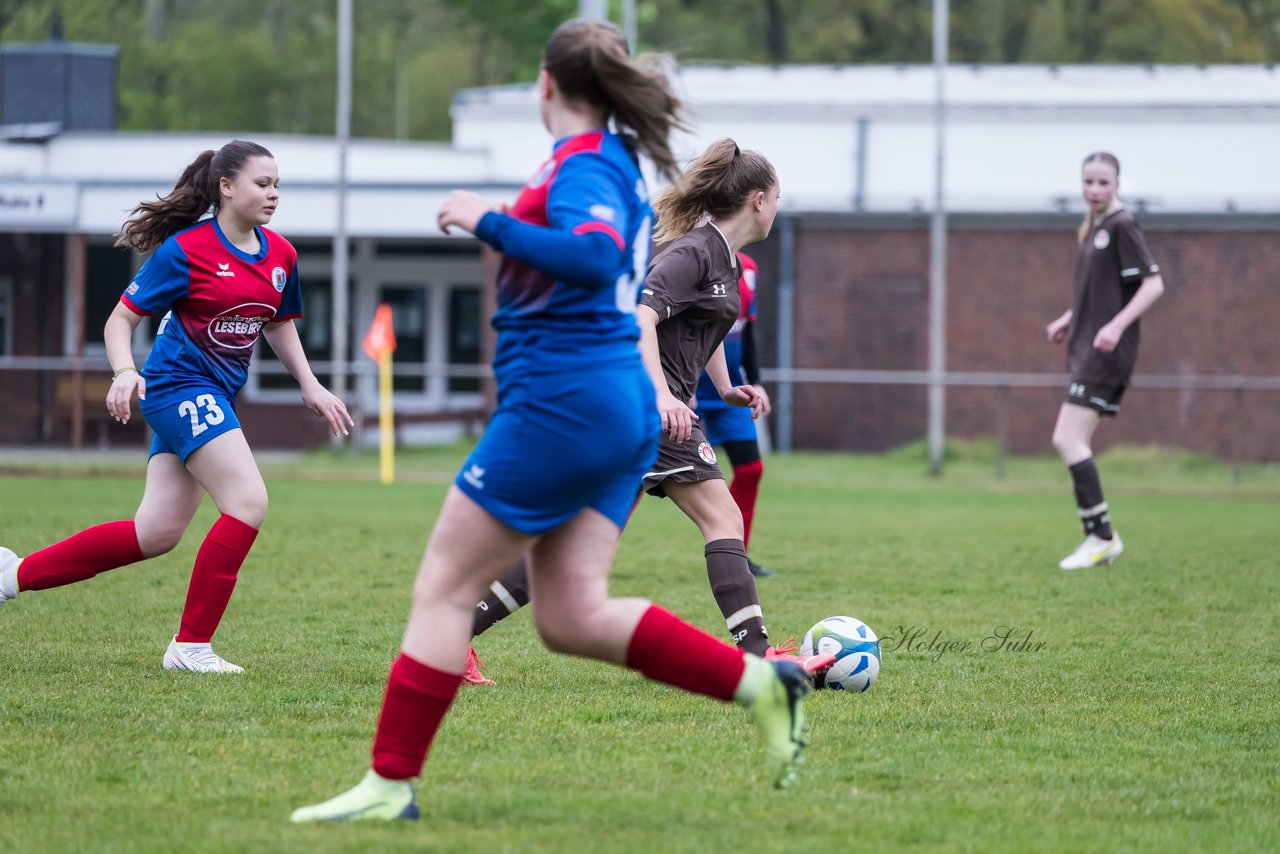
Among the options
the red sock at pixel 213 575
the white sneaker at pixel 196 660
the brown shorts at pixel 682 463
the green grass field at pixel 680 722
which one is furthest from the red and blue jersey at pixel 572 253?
the white sneaker at pixel 196 660

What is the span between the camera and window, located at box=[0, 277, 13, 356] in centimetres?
2686

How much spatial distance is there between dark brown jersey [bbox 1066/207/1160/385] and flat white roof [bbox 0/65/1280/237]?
44.8 feet

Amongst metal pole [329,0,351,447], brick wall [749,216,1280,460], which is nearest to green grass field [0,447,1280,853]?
metal pole [329,0,351,447]

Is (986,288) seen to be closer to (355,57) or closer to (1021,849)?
(1021,849)

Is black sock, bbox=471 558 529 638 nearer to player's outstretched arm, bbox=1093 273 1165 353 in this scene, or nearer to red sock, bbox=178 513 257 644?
red sock, bbox=178 513 257 644

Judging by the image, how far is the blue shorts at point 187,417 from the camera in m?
5.83

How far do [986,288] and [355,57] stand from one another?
27465 millimetres

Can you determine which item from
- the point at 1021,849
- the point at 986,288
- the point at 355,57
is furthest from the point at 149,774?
the point at 355,57

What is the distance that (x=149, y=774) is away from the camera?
437cm

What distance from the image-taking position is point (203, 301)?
19.4 feet

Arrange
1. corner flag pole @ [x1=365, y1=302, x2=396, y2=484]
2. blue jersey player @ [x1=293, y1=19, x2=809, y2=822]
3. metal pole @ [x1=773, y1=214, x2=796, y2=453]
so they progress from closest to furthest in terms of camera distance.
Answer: blue jersey player @ [x1=293, y1=19, x2=809, y2=822] → corner flag pole @ [x1=365, y1=302, x2=396, y2=484] → metal pole @ [x1=773, y1=214, x2=796, y2=453]

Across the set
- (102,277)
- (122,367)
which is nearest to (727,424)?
(122,367)

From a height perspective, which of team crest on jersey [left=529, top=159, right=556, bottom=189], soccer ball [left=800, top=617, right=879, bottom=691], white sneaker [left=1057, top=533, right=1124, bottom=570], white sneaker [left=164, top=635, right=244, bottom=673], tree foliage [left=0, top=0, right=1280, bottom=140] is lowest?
white sneaker [left=1057, top=533, right=1124, bottom=570]

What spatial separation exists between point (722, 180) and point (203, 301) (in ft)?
6.47
